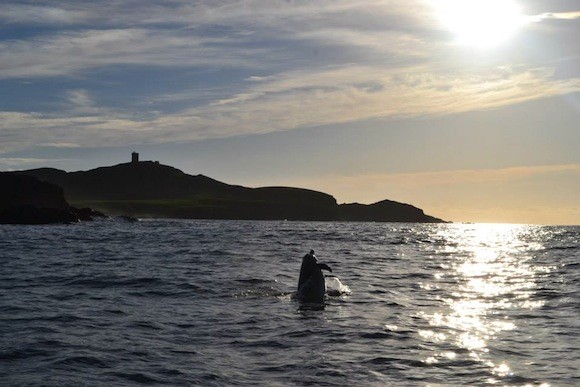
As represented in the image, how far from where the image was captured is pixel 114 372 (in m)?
12.3

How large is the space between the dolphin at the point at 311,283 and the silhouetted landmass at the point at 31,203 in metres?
82.4

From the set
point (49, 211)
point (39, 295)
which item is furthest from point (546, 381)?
point (49, 211)

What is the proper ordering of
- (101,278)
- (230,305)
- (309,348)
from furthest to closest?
1. (101,278)
2. (230,305)
3. (309,348)

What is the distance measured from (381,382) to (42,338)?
294 inches

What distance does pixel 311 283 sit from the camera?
23328 mm

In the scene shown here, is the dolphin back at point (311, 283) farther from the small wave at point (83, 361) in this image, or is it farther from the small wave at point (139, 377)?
the small wave at point (139, 377)

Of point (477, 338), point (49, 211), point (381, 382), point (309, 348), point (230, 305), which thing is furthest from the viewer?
point (49, 211)

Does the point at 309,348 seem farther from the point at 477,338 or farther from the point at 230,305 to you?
the point at 230,305

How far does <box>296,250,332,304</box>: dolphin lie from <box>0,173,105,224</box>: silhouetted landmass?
270 ft

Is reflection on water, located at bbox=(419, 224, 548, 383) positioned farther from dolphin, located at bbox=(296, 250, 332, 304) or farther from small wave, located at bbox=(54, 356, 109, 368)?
small wave, located at bbox=(54, 356, 109, 368)

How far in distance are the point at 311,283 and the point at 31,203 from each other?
10184 cm

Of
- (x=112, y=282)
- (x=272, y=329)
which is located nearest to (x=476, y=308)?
(x=272, y=329)

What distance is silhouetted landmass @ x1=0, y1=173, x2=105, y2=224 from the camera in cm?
9825

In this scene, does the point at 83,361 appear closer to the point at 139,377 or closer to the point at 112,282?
the point at 139,377
